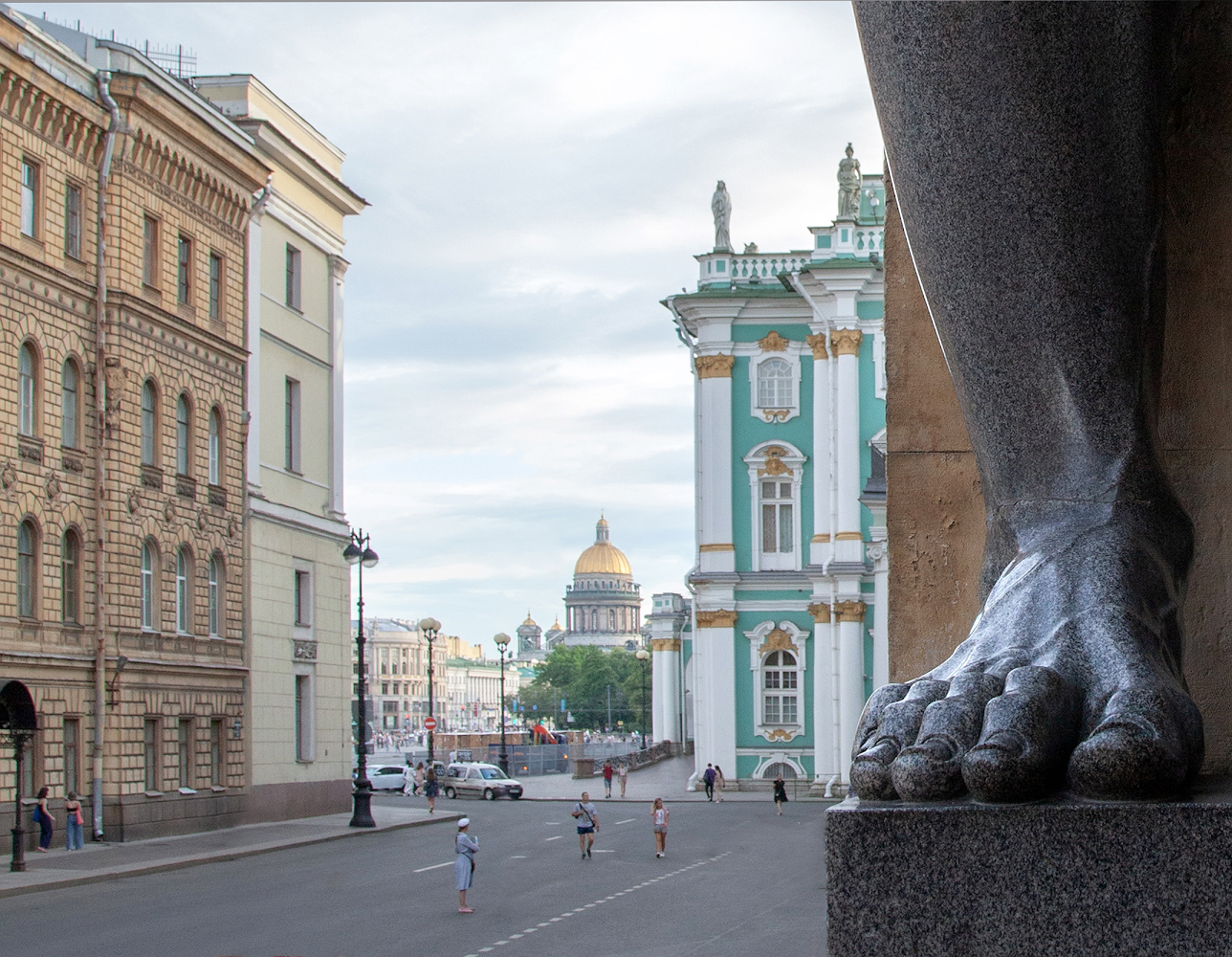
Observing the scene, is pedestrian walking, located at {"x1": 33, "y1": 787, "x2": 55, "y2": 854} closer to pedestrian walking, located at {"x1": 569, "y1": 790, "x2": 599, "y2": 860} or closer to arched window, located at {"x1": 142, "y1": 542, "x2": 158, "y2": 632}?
arched window, located at {"x1": 142, "y1": 542, "x2": 158, "y2": 632}

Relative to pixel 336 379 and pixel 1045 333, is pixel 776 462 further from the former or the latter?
pixel 1045 333

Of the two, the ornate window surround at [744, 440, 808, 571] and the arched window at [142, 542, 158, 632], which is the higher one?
the ornate window surround at [744, 440, 808, 571]

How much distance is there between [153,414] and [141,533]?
231 centimetres

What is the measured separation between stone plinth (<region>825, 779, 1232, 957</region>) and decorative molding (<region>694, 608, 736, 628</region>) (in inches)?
1998

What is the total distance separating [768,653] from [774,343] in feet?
30.1

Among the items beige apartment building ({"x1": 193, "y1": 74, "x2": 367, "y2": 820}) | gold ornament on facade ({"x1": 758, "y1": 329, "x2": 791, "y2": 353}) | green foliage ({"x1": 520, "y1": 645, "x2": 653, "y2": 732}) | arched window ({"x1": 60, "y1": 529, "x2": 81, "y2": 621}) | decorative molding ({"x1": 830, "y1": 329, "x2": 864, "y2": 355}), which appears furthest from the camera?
green foliage ({"x1": 520, "y1": 645, "x2": 653, "y2": 732})

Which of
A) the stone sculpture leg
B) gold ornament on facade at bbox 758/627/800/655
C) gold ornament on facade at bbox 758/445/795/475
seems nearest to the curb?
gold ornament on facade at bbox 758/627/800/655

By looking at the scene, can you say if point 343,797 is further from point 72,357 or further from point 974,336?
point 974,336

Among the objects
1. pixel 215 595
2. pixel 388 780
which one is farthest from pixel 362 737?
pixel 388 780

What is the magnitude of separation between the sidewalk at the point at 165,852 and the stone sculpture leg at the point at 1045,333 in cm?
2089

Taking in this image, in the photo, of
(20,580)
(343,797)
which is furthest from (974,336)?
(343,797)

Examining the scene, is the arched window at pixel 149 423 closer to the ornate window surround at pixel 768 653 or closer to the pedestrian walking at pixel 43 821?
the pedestrian walking at pixel 43 821

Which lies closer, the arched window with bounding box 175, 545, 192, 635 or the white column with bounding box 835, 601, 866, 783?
the arched window with bounding box 175, 545, 192, 635

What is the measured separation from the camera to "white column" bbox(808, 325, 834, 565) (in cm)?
5138
